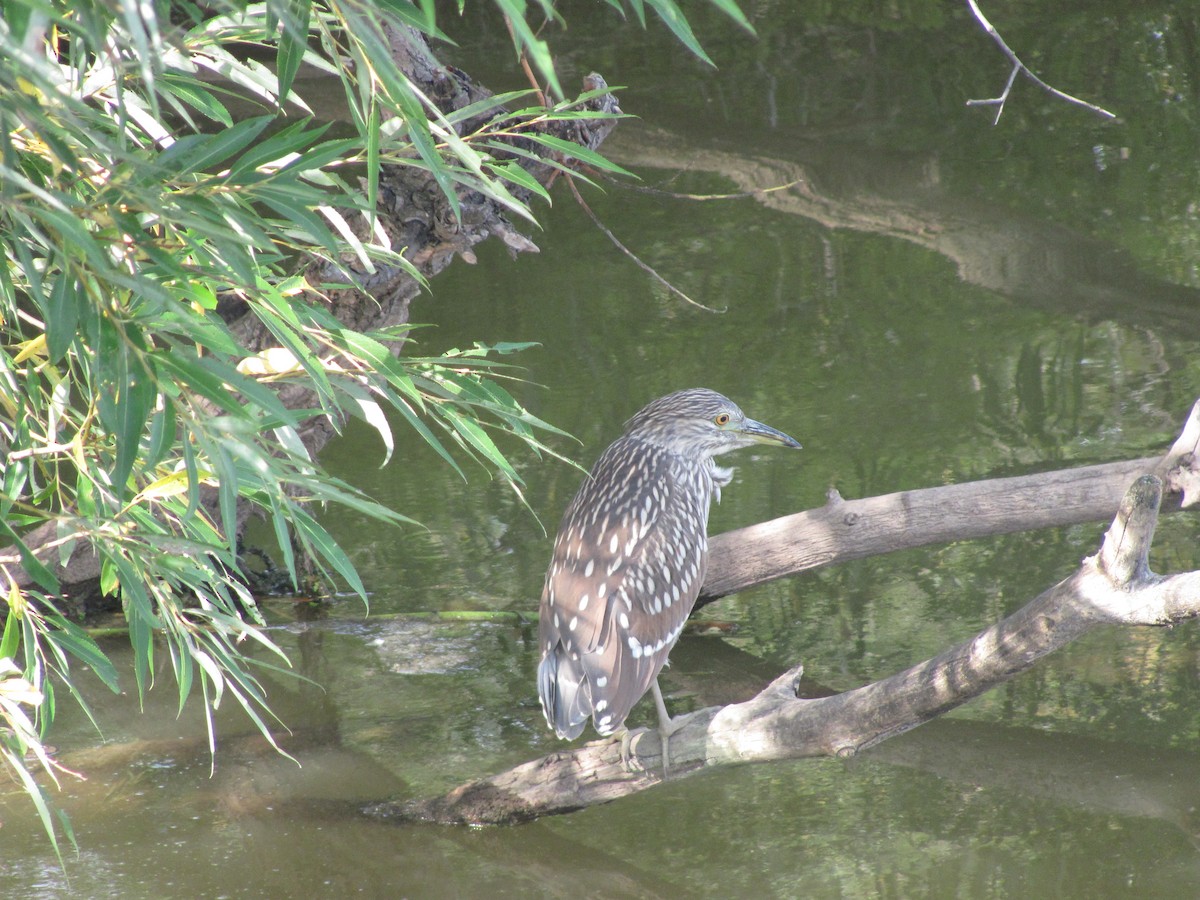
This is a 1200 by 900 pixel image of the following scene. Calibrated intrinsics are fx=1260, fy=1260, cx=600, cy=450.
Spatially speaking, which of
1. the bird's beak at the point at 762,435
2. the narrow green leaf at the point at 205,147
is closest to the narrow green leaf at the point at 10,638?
the narrow green leaf at the point at 205,147

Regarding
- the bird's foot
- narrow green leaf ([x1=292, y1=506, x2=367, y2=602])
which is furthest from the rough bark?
narrow green leaf ([x1=292, y1=506, x2=367, y2=602])

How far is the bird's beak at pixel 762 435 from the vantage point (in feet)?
12.8

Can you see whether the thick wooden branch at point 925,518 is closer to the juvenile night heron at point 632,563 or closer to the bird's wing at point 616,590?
the juvenile night heron at point 632,563

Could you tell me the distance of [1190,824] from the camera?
329 centimetres

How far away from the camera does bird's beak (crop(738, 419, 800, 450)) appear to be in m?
3.91

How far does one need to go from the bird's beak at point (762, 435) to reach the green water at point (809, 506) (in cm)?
81

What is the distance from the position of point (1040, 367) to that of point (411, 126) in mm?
5119

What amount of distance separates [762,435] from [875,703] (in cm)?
134

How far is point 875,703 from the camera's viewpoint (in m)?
2.75

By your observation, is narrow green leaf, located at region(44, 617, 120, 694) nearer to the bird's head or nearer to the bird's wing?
the bird's wing

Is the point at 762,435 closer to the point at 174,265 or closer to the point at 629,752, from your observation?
the point at 629,752

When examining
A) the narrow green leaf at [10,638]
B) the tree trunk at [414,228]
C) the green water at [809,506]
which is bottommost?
the green water at [809,506]

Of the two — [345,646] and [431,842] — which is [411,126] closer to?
[431,842]

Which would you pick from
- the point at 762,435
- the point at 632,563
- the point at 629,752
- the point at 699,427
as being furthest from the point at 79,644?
the point at 762,435
